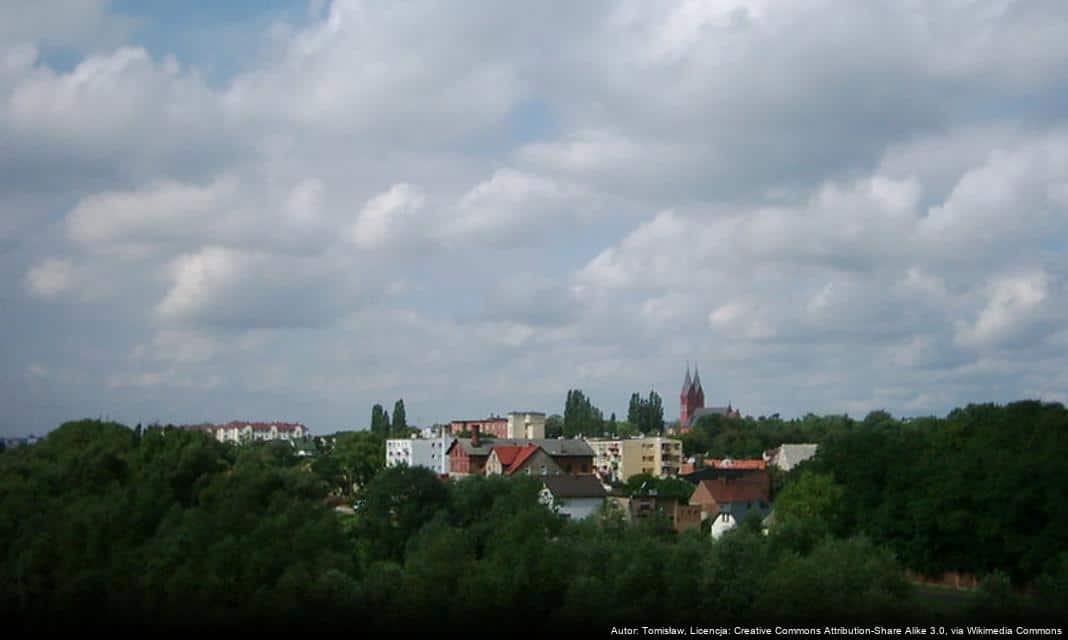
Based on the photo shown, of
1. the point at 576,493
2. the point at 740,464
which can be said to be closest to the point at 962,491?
the point at 576,493

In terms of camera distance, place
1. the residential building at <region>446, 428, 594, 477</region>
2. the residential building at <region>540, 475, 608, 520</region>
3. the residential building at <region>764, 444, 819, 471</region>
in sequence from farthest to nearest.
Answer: the residential building at <region>764, 444, 819, 471</region> → the residential building at <region>446, 428, 594, 477</region> → the residential building at <region>540, 475, 608, 520</region>

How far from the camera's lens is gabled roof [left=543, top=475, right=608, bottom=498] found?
147 ft

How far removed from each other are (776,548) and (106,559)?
45.0 ft

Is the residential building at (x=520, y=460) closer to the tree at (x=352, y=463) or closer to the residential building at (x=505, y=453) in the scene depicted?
the residential building at (x=505, y=453)

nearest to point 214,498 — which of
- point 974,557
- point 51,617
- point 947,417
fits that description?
point 51,617

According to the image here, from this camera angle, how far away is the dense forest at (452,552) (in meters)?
19.5

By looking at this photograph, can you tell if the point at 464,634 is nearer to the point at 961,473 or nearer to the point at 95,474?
the point at 95,474

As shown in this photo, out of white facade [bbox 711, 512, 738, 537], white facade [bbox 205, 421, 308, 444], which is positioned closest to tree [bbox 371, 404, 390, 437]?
white facade [bbox 205, 421, 308, 444]

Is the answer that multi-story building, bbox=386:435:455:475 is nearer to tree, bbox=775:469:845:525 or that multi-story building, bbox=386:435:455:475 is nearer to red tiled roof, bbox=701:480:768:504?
red tiled roof, bbox=701:480:768:504

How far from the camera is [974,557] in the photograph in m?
28.9

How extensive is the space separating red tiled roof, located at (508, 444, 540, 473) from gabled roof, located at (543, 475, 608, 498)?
9155 mm

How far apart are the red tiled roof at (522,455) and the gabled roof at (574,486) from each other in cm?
915

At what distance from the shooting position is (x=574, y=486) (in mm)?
46406

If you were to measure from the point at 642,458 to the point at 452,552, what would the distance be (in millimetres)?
55400
